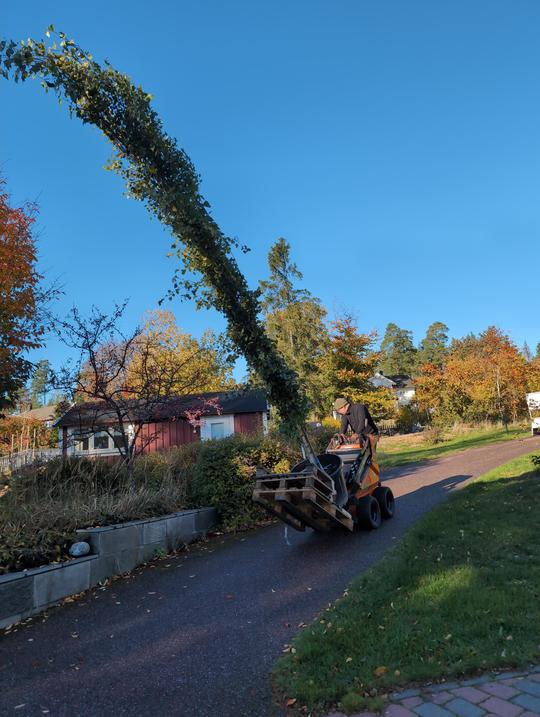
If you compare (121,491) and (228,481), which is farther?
(228,481)

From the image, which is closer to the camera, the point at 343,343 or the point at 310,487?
the point at 310,487

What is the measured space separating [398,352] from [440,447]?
73.7 metres

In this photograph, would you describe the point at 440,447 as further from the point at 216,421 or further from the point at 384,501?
the point at 384,501

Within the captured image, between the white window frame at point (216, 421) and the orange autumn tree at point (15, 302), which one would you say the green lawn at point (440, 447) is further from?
the orange autumn tree at point (15, 302)

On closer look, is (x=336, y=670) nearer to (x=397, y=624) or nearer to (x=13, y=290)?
(x=397, y=624)

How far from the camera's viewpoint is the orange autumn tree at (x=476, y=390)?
110 ft

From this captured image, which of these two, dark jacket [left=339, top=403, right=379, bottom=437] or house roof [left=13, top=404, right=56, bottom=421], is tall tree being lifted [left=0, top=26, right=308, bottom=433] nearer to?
dark jacket [left=339, top=403, right=379, bottom=437]

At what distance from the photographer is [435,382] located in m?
34.2

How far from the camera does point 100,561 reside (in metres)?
5.93

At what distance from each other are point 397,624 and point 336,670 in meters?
0.77

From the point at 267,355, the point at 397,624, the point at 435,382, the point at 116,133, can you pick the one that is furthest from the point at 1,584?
the point at 435,382

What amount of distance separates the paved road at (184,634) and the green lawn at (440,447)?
1299 cm

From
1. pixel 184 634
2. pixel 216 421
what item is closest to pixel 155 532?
pixel 184 634

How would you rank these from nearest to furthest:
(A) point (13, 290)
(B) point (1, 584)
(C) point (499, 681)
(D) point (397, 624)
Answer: (C) point (499, 681) < (D) point (397, 624) < (B) point (1, 584) < (A) point (13, 290)
